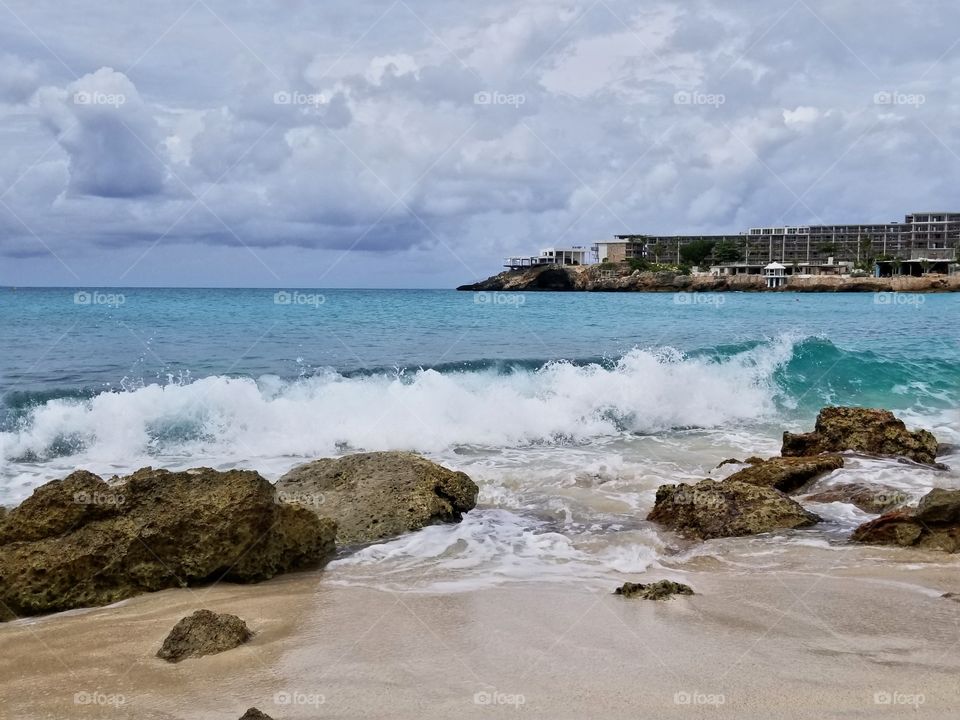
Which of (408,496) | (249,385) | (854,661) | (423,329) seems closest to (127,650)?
(408,496)

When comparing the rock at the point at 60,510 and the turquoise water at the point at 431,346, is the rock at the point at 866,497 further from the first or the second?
the turquoise water at the point at 431,346

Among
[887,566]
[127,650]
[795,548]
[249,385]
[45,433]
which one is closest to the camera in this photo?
[127,650]

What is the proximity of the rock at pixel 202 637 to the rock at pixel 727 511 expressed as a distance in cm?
444

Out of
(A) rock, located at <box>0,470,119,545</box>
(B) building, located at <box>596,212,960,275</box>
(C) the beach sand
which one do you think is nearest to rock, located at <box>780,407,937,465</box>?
(C) the beach sand

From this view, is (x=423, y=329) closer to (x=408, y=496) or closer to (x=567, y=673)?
(x=408, y=496)

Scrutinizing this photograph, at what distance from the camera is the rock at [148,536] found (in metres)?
6.34

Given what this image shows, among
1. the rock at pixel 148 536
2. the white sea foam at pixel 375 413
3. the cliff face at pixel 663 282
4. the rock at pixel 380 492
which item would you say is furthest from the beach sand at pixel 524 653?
the cliff face at pixel 663 282

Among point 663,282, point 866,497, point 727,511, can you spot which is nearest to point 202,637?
point 727,511

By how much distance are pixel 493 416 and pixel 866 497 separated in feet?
24.2

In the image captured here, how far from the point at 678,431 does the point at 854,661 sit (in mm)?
10504

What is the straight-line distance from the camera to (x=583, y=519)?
28.1ft

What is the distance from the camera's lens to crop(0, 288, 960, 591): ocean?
786 cm

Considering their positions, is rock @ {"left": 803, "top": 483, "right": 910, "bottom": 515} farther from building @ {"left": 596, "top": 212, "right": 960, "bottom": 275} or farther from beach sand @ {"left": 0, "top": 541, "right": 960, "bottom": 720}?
building @ {"left": 596, "top": 212, "right": 960, "bottom": 275}

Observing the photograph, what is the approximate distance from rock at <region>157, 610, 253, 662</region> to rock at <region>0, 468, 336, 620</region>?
60.1 inches
